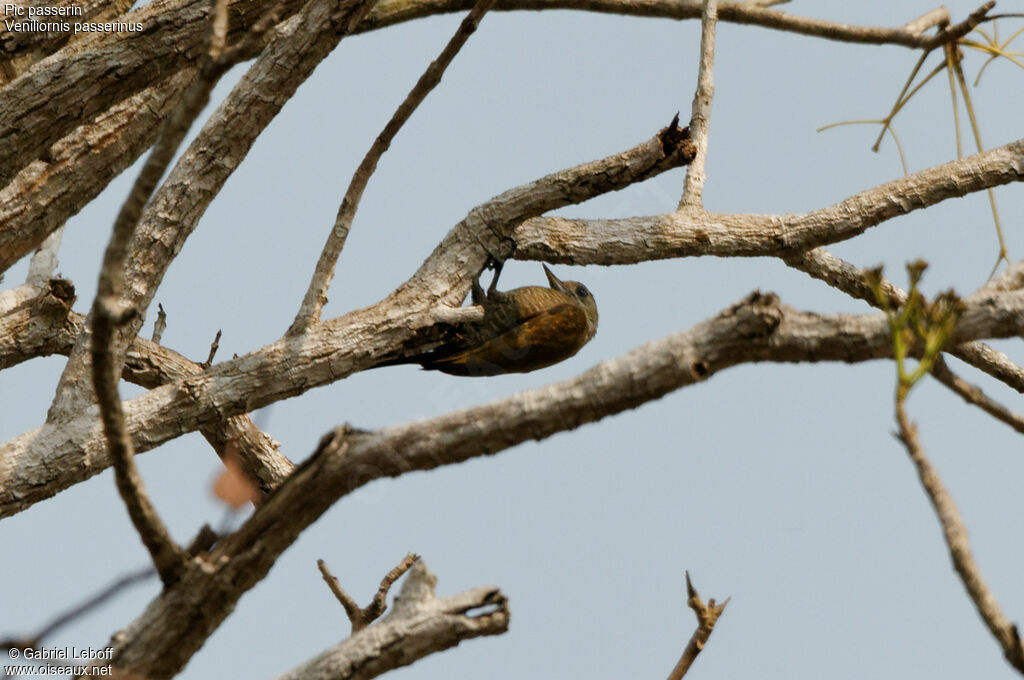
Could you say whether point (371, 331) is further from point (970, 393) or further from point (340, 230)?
point (970, 393)

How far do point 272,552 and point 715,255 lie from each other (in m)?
2.72

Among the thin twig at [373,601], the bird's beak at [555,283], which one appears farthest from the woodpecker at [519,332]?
the thin twig at [373,601]

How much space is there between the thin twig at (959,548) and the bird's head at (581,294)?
3.27 meters

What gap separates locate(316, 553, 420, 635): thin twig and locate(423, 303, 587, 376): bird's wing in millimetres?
1033

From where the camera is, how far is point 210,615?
249cm

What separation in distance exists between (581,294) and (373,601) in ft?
7.42

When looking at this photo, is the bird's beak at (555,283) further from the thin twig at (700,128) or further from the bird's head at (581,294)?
the thin twig at (700,128)

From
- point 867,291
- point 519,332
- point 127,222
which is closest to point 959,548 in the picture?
point 127,222

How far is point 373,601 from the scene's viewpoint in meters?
3.83

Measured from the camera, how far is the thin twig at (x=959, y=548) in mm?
1926

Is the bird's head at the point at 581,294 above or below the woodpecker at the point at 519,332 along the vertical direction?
above

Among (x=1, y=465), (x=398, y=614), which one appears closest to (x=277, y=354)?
(x=1, y=465)

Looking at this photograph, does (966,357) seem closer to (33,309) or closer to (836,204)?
(836,204)

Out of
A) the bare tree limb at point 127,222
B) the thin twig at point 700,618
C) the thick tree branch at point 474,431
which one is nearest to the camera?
the bare tree limb at point 127,222
